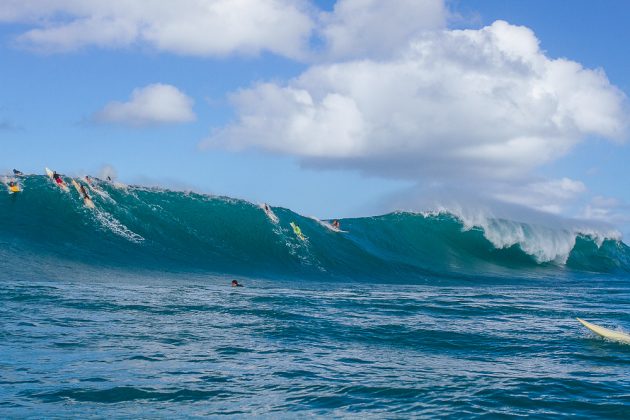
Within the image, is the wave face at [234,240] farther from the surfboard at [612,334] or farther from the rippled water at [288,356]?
the surfboard at [612,334]

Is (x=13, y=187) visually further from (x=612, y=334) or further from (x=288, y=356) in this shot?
(x=612, y=334)

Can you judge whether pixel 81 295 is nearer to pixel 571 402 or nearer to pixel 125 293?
pixel 125 293

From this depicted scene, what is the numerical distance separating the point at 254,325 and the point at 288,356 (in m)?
2.49

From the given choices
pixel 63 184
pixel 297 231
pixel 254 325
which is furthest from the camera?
pixel 297 231

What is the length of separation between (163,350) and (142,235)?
1447 cm

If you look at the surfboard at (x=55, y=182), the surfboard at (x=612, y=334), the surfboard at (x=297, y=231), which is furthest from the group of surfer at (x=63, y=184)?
the surfboard at (x=612, y=334)

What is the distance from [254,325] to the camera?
11328 mm

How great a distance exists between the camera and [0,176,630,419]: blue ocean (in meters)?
6.73

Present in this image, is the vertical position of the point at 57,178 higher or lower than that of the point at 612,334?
higher

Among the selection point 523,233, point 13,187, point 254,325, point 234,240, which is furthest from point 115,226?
point 523,233

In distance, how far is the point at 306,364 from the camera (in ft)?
27.7

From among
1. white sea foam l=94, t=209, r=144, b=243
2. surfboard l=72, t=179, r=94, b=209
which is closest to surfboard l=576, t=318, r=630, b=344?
white sea foam l=94, t=209, r=144, b=243

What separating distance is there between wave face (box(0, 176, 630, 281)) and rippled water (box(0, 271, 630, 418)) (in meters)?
5.15

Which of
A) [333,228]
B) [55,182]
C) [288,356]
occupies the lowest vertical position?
[288,356]
